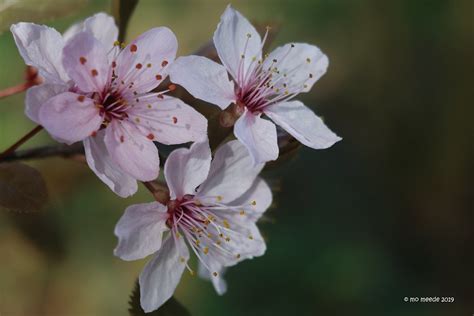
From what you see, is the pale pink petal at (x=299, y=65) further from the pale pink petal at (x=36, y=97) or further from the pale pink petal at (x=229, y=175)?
the pale pink petal at (x=36, y=97)

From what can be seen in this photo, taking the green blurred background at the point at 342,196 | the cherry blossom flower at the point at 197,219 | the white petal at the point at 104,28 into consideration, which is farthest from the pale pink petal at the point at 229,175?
the green blurred background at the point at 342,196

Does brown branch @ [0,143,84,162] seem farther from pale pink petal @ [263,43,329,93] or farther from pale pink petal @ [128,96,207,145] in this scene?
pale pink petal @ [263,43,329,93]

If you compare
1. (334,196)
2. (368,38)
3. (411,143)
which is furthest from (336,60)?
(334,196)

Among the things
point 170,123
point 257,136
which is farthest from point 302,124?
point 170,123

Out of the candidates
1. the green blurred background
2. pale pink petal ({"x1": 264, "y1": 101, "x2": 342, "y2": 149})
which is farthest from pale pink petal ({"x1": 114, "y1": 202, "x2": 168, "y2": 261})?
the green blurred background

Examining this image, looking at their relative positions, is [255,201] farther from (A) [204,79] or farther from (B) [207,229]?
(A) [204,79]
